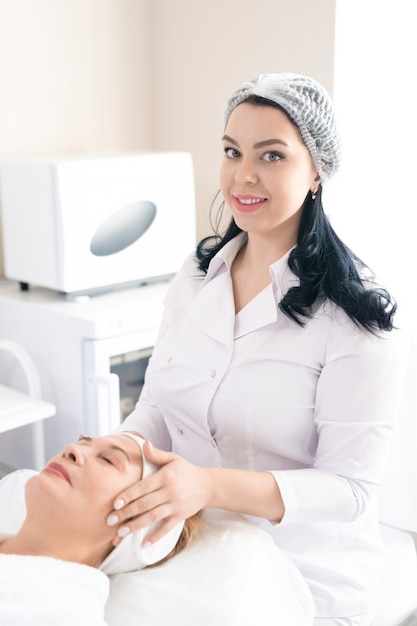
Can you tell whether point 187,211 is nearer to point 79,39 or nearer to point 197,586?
point 79,39

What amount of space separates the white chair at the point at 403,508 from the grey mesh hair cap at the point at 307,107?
45 cm

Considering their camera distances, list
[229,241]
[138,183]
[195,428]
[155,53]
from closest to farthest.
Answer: [195,428] → [229,241] → [138,183] → [155,53]

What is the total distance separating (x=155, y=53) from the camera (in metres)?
2.65

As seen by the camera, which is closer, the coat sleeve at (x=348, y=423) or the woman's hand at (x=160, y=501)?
the woman's hand at (x=160, y=501)

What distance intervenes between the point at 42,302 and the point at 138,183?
406 mm

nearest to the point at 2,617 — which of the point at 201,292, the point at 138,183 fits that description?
the point at 201,292

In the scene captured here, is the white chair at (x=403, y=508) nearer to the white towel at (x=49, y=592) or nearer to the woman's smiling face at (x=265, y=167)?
the woman's smiling face at (x=265, y=167)

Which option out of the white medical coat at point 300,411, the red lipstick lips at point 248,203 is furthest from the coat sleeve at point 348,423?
the red lipstick lips at point 248,203

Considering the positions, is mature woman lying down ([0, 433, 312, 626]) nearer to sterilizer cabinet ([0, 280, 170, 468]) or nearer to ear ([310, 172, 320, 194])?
ear ([310, 172, 320, 194])

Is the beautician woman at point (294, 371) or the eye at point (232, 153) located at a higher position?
the eye at point (232, 153)

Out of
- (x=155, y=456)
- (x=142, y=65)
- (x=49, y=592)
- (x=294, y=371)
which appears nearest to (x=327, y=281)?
(x=294, y=371)

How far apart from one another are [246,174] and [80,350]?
0.85m

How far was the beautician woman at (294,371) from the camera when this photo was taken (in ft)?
4.04

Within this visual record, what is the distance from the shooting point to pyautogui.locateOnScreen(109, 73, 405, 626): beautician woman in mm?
1232
